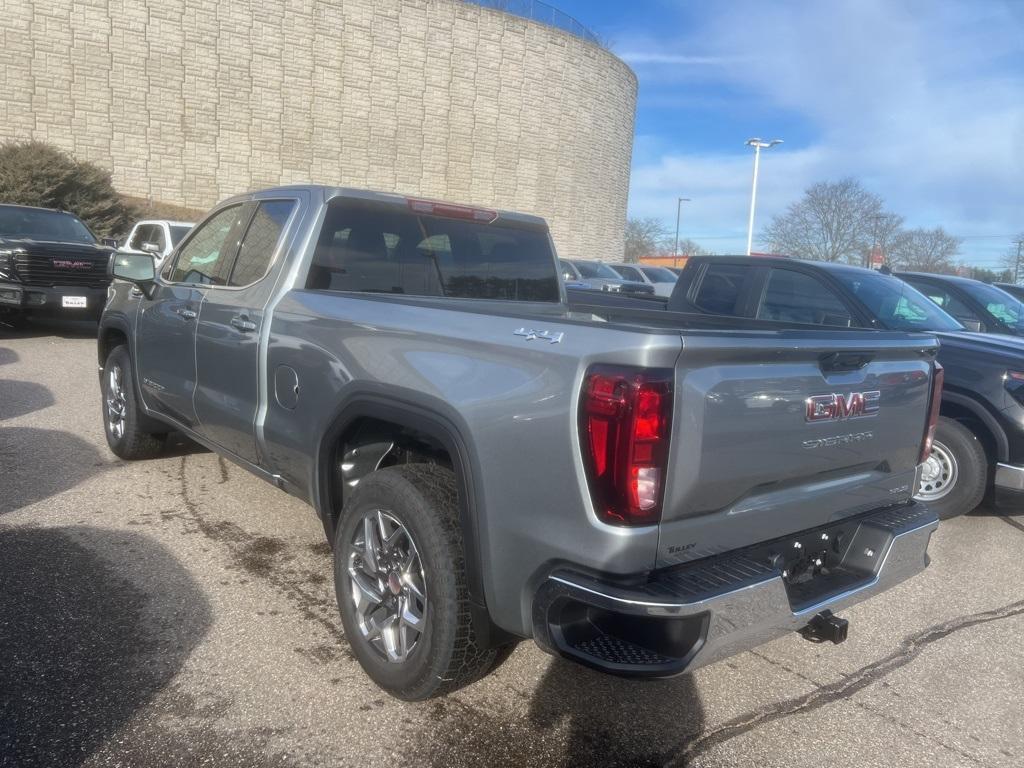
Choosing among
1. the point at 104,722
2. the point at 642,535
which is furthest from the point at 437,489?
the point at 104,722

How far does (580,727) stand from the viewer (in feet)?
9.65

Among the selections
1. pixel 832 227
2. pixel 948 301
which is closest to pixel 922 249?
pixel 832 227

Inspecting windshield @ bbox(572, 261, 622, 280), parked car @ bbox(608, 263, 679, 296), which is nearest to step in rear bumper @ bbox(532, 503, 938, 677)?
windshield @ bbox(572, 261, 622, 280)

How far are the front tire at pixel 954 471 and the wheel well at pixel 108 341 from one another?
567cm

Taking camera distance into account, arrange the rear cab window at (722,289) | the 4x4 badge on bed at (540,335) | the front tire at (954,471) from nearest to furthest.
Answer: the 4x4 badge on bed at (540,335) < the front tire at (954,471) < the rear cab window at (722,289)

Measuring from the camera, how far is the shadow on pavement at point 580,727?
2744 millimetres

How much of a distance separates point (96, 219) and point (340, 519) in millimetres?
25330

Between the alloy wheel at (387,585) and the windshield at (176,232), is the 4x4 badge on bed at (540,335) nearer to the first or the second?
the alloy wheel at (387,585)

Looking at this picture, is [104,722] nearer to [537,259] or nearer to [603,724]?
[603,724]

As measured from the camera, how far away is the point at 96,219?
24.9 meters

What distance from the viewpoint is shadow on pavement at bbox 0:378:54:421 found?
7.32m

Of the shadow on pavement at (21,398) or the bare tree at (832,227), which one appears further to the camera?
the bare tree at (832,227)

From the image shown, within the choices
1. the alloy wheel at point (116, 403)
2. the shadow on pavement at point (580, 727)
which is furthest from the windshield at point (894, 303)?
the alloy wheel at point (116, 403)

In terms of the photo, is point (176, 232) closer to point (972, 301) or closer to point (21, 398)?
point (21, 398)
